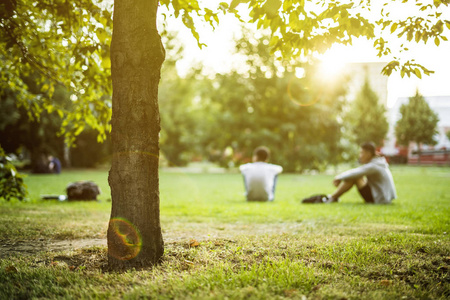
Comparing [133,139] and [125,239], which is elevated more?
[133,139]

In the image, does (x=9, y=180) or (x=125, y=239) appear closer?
(x=125, y=239)

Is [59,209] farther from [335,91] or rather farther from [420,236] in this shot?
[335,91]

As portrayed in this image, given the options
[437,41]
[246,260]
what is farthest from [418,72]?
[246,260]

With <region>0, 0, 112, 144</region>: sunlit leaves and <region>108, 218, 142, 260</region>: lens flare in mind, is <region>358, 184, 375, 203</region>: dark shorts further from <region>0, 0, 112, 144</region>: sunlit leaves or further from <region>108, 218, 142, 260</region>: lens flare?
<region>108, 218, 142, 260</region>: lens flare

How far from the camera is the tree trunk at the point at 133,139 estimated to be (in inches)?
148

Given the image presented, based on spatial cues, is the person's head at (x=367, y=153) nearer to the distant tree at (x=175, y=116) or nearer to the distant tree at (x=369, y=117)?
the distant tree at (x=175, y=116)

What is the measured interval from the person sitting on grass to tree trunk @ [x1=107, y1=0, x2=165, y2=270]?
7.01 metres

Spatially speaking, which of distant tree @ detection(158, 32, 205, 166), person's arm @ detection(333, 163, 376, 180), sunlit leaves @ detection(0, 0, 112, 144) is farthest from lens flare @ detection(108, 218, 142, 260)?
distant tree @ detection(158, 32, 205, 166)

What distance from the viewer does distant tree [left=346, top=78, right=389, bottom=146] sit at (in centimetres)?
5200

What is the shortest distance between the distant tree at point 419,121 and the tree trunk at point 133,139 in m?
45.2

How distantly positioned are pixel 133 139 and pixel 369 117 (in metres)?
53.7

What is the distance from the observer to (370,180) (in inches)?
388

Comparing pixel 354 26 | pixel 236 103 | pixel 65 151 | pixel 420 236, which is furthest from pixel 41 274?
pixel 65 151

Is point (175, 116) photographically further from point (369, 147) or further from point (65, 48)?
point (65, 48)
